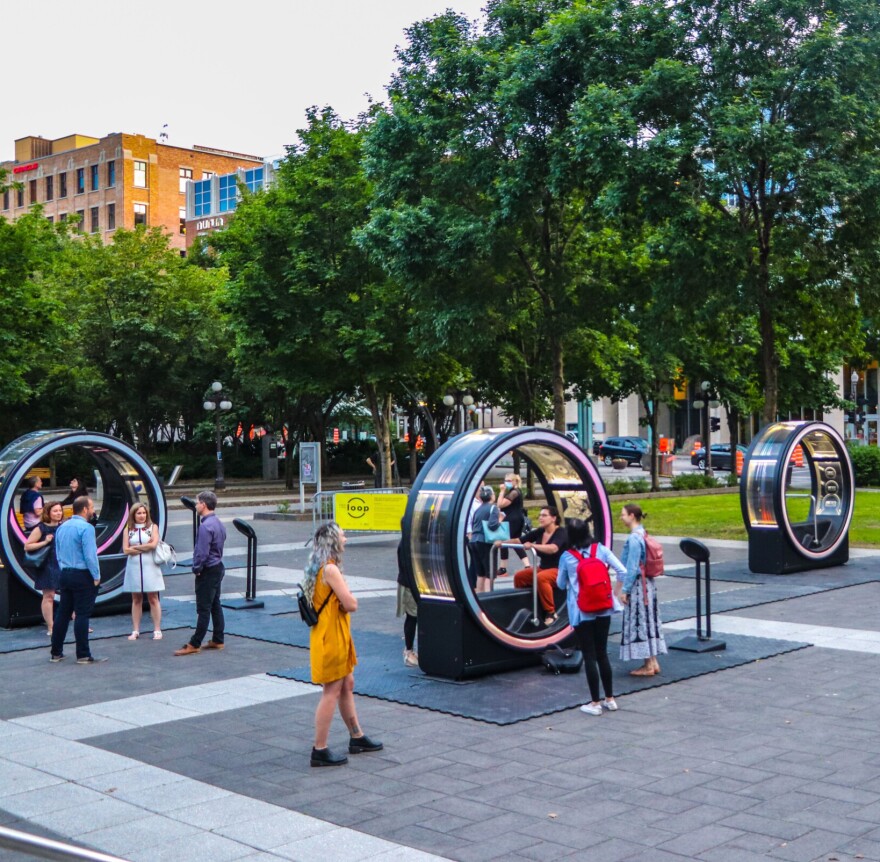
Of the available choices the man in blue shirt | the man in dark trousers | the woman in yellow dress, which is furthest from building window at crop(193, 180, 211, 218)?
the woman in yellow dress

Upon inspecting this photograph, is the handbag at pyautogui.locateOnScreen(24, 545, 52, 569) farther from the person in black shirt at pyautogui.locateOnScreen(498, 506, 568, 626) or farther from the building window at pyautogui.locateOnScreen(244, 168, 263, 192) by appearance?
the building window at pyautogui.locateOnScreen(244, 168, 263, 192)

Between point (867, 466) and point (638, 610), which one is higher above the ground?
point (867, 466)

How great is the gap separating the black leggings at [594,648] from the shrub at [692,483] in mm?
32078

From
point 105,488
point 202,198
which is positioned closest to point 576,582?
point 105,488

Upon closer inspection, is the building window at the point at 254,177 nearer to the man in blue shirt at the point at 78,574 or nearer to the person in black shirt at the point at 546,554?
the man in blue shirt at the point at 78,574

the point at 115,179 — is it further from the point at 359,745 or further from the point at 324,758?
the point at 324,758

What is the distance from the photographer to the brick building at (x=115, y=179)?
287 ft

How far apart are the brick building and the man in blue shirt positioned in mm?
77694

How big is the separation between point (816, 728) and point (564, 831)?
3.20m

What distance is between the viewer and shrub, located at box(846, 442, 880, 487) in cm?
4344

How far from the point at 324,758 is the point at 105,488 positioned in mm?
9943

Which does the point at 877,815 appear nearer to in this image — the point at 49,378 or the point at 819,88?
the point at 819,88

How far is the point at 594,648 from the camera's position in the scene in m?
9.34

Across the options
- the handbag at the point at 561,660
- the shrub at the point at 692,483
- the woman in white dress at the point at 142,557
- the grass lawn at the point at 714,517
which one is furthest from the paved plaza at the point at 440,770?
the shrub at the point at 692,483
